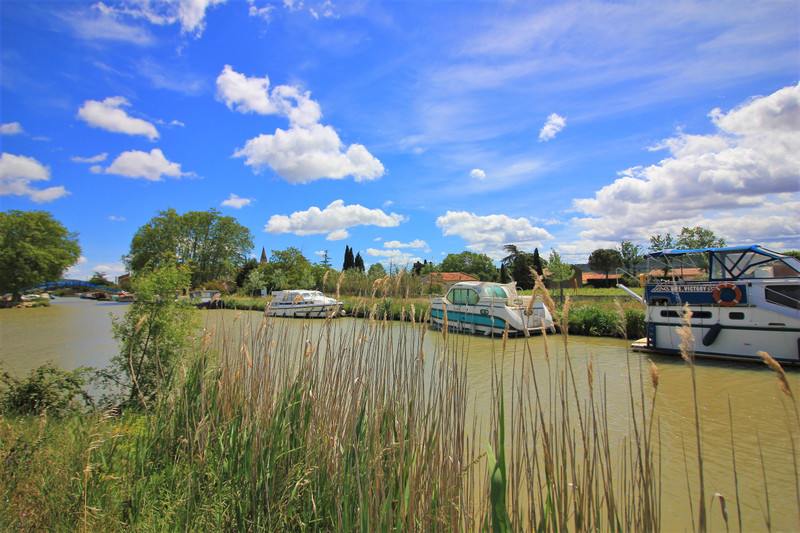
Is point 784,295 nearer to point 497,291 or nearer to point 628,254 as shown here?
point 497,291

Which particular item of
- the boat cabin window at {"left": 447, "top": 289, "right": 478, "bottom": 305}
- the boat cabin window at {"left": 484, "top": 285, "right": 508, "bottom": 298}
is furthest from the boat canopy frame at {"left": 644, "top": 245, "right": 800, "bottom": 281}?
the boat cabin window at {"left": 447, "top": 289, "right": 478, "bottom": 305}

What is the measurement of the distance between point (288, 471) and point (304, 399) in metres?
0.45

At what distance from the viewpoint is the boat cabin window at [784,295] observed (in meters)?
9.62

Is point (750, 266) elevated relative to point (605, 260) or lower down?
lower down

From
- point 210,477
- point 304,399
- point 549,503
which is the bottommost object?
point 210,477

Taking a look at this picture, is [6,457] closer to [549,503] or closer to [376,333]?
[376,333]

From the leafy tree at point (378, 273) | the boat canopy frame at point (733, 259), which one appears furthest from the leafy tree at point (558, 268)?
the leafy tree at point (378, 273)

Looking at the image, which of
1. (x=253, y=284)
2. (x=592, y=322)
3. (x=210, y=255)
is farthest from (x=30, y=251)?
(x=592, y=322)

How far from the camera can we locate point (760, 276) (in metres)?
10.5

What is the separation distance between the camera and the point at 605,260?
5650 cm

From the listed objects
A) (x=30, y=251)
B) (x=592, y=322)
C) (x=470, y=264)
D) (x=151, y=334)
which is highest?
(x=470, y=264)

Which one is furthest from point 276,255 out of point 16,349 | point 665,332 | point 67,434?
Answer: point 67,434

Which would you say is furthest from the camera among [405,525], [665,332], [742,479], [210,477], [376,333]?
[665,332]

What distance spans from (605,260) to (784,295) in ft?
166
